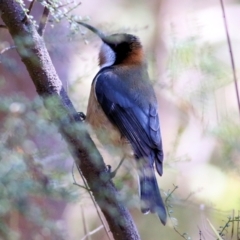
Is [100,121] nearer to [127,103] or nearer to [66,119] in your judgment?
[127,103]

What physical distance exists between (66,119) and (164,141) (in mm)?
707

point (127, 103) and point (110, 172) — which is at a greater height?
point (110, 172)

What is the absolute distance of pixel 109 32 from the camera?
5.05ft

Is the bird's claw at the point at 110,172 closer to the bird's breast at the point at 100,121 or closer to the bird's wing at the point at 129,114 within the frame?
the bird's breast at the point at 100,121

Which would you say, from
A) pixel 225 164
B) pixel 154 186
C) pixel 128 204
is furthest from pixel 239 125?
pixel 128 204

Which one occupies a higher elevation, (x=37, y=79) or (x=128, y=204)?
(x=37, y=79)

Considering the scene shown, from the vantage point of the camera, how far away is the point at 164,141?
1760 mm

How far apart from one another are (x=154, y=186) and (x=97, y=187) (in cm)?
20

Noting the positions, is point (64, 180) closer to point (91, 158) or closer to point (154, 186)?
point (91, 158)

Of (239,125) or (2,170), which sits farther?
(239,125)

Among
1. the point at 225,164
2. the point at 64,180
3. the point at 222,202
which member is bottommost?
the point at 222,202

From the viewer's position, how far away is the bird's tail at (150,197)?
122 centimetres

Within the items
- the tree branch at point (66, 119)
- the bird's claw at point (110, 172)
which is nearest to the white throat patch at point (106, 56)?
the tree branch at point (66, 119)

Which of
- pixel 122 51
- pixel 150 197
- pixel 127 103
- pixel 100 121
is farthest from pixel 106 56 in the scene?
pixel 150 197
